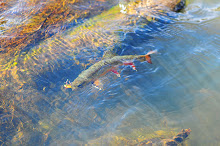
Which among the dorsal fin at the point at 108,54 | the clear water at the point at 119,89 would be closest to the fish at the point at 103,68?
the dorsal fin at the point at 108,54

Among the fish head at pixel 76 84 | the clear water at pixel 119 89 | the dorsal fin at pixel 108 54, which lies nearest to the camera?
the clear water at pixel 119 89

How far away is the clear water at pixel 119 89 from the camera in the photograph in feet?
11.9

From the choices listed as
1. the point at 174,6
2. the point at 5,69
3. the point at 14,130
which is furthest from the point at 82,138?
the point at 174,6

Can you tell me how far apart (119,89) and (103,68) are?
34.6 inches

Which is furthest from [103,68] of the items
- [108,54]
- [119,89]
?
[119,89]

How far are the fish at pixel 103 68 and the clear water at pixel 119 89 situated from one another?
0.18 meters

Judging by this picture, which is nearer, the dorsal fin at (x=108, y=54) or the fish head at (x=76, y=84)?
the fish head at (x=76, y=84)

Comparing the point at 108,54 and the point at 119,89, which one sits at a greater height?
the point at 108,54

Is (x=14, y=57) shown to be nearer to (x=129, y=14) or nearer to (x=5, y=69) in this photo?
(x=5, y=69)

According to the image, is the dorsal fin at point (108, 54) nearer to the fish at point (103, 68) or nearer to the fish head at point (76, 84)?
the fish at point (103, 68)

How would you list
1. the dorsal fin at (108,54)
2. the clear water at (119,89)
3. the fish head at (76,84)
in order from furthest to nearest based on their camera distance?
the dorsal fin at (108,54)
the fish head at (76,84)
the clear water at (119,89)

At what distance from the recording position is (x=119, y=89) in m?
4.36

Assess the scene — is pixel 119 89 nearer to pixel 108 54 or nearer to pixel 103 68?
pixel 103 68

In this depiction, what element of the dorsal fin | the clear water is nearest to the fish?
the dorsal fin
